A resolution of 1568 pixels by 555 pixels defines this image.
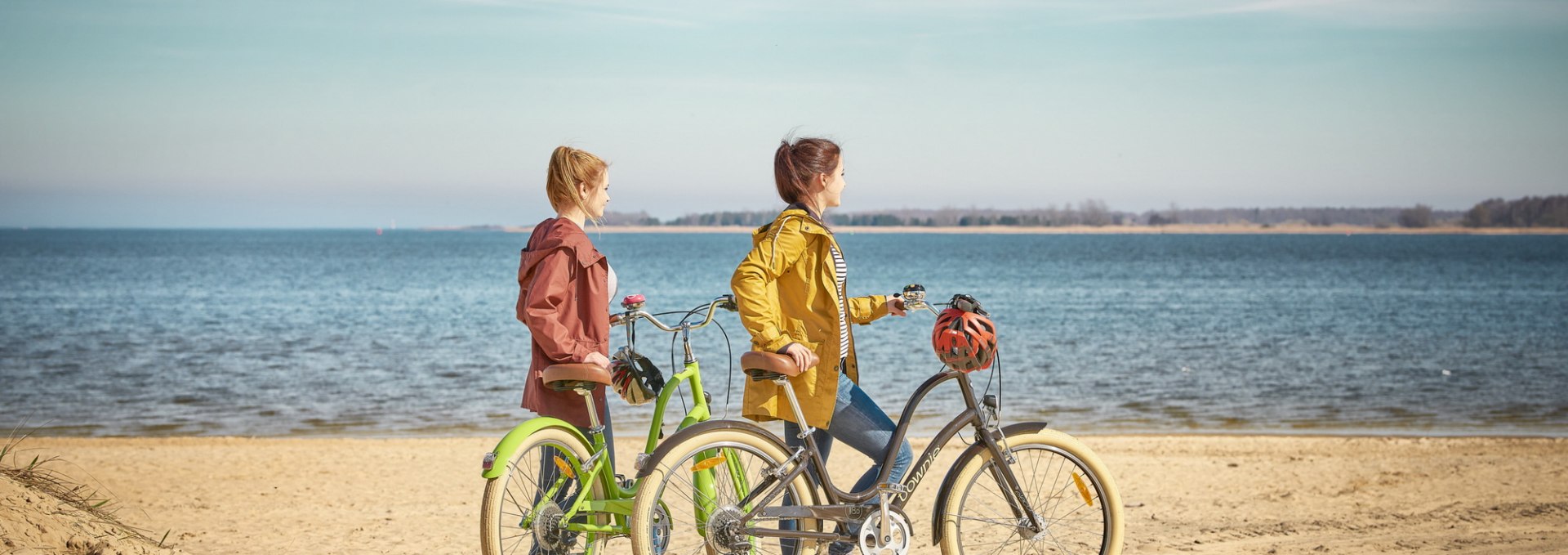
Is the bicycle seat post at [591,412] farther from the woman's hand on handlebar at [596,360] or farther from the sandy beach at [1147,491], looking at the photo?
the sandy beach at [1147,491]

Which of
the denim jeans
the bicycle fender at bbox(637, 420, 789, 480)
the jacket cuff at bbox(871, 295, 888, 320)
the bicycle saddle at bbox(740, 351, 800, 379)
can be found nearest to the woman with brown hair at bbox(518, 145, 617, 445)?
the bicycle fender at bbox(637, 420, 789, 480)

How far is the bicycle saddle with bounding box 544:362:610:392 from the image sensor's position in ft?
12.6

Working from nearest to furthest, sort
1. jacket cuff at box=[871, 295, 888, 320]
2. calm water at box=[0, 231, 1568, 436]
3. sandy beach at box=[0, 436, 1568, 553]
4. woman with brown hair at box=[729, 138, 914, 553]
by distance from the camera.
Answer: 1. woman with brown hair at box=[729, 138, 914, 553]
2. jacket cuff at box=[871, 295, 888, 320]
3. sandy beach at box=[0, 436, 1568, 553]
4. calm water at box=[0, 231, 1568, 436]

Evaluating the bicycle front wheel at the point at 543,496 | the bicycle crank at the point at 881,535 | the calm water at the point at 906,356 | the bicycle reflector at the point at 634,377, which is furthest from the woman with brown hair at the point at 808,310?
the calm water at the point at 906,356

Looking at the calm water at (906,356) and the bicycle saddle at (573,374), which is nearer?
the bicycle saddle at (573,374)

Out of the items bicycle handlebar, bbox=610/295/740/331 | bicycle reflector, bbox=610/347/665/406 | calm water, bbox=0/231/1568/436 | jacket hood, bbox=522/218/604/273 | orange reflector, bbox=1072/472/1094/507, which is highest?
jacket hood, bbox=522/218/604/273

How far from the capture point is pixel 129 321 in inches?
1201

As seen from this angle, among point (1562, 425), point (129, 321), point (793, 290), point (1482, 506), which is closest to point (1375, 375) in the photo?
point (1562, 425)

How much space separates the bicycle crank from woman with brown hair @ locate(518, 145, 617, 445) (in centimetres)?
100

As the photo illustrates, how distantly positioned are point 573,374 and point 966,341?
4.31 ft

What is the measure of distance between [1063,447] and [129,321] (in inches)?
1265

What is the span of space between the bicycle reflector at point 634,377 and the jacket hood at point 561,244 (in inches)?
15.6

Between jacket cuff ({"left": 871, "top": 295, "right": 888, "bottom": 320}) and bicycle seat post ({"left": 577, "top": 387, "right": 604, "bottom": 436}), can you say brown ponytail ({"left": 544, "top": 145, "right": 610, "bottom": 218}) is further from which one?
jacket cuff ({"left": 871, "top": 295, "right": 888, "bottom": 320})

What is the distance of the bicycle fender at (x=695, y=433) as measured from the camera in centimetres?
382
